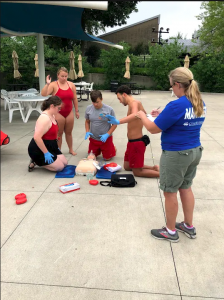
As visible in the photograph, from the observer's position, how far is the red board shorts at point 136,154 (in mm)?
3859

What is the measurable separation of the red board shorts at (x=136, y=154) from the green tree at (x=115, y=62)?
15048 mm

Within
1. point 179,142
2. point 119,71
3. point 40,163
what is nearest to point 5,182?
point 40,163

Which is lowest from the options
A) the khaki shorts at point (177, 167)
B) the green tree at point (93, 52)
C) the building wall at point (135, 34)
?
the khaki shorts at point (177, 167)

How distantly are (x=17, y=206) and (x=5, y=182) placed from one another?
2.51ft

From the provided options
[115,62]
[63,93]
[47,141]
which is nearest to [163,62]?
[115,62]

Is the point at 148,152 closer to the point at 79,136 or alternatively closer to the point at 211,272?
the point at 79,136

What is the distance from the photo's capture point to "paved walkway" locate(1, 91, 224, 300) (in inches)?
77.4

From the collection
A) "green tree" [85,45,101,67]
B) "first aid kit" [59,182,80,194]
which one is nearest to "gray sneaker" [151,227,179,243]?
"first aid kit" [59,182,80,194]

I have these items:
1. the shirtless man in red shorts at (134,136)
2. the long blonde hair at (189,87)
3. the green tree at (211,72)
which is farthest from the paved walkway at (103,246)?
the green tree at (211,72)

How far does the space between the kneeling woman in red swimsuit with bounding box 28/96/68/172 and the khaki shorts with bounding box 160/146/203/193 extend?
212cm

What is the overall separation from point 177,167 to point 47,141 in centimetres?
244

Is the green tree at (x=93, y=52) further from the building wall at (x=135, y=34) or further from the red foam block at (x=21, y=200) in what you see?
the red foam block at (x=21, y=200)

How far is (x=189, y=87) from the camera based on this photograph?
2113mm

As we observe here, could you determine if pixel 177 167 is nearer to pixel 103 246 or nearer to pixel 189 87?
pixel 189 87
